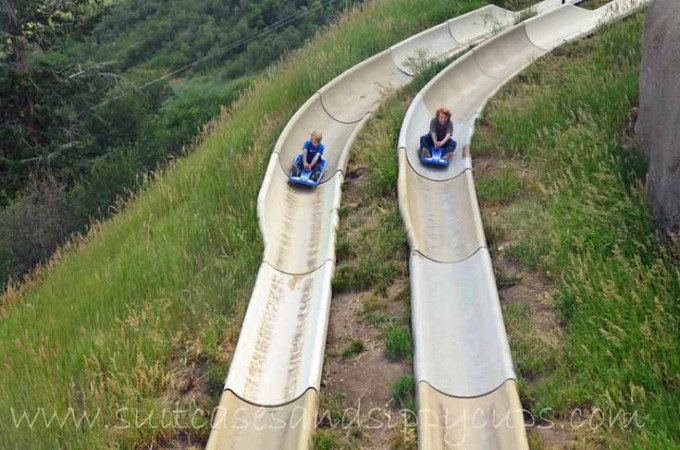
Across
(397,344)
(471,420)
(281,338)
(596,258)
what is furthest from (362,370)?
(596,258)

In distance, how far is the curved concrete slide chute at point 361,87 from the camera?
12.7 metres

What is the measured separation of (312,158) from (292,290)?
119 inches

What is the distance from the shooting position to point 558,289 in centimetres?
628

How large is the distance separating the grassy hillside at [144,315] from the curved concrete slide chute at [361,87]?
1409mm

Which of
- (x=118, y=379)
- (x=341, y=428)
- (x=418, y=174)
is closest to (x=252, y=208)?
(x=418, y=174)

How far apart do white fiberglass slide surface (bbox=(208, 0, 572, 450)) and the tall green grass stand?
107 centimetres

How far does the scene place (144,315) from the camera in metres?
6.69

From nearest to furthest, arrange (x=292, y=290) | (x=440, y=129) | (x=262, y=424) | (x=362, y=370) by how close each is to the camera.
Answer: (x=262, y=424)
(x=362, y=370)
(x=292, y=290)
(x=440, y=129)

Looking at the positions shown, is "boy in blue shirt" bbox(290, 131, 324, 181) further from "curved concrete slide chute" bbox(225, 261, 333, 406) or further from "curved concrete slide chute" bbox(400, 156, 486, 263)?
"curved concrete slide chute" bbox(225, 261, 333, 406)

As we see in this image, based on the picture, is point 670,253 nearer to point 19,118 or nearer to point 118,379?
point 118,379

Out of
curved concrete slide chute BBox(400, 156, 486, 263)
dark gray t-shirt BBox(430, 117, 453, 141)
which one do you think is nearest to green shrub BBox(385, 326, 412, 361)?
curved concrete slide chute BBox(400, 156, 486, 263)

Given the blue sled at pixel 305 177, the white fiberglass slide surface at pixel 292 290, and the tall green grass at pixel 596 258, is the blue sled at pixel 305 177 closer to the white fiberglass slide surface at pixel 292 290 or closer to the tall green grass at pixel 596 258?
the white fiberglass slide surface at pixel 292 290

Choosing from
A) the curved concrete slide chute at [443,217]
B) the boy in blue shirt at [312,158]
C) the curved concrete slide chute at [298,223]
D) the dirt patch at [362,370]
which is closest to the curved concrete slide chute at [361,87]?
the boy in blue shirt at [312,158]

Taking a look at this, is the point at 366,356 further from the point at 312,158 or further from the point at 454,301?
the point at 312,158
